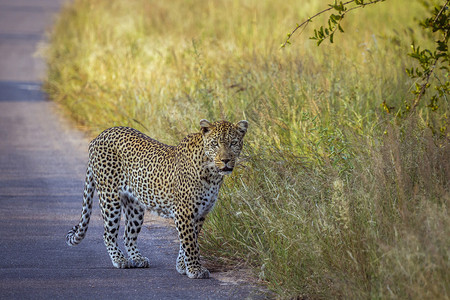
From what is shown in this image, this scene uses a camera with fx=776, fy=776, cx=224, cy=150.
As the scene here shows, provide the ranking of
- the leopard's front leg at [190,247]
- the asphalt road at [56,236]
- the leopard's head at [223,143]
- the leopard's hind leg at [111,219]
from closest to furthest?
the asphalt road at [56,236] < the leopard's head at [223,143] < the leopard's front leg at [190,247] < the leopard's hind leg at [111,219]

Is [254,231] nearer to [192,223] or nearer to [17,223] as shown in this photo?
[192,223]

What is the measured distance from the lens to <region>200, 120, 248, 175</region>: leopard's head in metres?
5.90

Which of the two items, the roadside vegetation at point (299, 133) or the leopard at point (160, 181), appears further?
the leopard at point (160, 181)

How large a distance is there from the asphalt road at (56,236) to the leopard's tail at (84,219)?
17 cm

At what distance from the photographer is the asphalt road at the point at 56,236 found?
5785 mm

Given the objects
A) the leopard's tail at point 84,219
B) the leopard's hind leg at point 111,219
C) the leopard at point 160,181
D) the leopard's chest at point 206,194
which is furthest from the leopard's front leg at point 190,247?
the leopard's tail at point 84,219

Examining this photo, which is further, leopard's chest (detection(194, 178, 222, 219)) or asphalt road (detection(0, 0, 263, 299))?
leopard's chest (detection(194, 178, 222, 219))

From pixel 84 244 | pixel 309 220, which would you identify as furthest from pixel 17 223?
pixel 309 220

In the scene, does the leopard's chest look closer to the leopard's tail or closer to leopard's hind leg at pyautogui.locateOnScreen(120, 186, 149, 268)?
leopard's hind leg at pyautogui.locateOnScreen(120, 186, 149, 268)

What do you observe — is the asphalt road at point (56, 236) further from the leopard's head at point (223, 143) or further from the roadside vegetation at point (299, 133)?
the leopard's head at point (223, 143)

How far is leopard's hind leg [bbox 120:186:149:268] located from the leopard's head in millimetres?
946

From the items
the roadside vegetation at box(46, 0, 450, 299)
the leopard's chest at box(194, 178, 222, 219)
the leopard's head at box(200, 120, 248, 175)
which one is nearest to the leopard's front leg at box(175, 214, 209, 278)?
the leopard's chest at box(194, 178, 222, 219)

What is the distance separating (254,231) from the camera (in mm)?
6344

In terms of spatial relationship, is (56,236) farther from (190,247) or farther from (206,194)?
(206,194)
